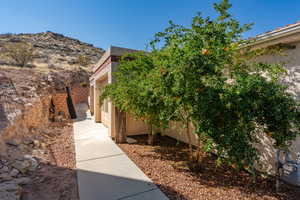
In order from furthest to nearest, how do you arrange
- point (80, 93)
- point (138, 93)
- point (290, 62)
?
1. point (80, 93)
2. point (138, 93)
3. point (290, 62)

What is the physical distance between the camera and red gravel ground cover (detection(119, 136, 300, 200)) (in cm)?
346

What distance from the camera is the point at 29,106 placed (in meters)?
8.05

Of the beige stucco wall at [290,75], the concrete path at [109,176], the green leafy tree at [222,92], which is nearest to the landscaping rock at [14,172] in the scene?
the concrete path at [109,176]

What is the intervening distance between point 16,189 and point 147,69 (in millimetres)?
4637

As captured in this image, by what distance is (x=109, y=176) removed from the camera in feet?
13.7

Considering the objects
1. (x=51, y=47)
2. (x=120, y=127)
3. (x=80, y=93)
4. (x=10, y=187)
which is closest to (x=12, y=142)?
(x=10, y=187)

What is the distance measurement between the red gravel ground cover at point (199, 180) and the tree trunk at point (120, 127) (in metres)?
1.32

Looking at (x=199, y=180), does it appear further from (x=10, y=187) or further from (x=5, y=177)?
(x=5, y=177)

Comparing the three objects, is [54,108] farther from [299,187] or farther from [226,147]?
[299,187]

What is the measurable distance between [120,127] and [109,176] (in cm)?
312

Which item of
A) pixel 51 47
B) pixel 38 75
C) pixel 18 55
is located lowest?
pixel 38 75

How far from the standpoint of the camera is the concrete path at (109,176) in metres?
3.41

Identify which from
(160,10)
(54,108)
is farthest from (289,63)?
(54,108)

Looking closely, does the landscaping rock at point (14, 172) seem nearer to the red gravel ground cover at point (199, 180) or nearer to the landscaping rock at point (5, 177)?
the landscaping rock at point (5, 177)
